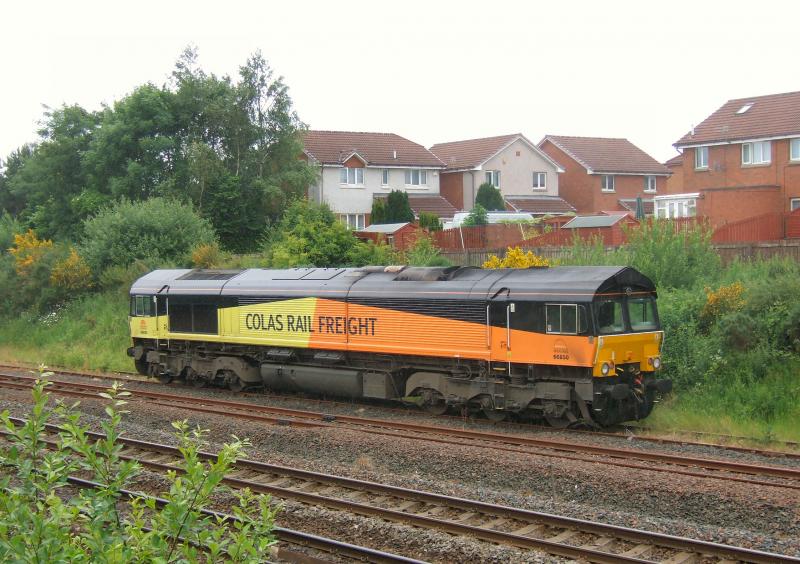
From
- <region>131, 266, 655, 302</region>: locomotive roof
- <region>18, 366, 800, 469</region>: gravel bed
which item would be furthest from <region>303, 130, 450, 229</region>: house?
<region>18, 366, 800, 469</region>: gravel bed

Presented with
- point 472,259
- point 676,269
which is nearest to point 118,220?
point 472,259

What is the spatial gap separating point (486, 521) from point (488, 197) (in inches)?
1647

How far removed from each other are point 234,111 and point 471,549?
3714 centimetres

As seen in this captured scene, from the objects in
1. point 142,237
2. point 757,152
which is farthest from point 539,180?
point 142,237

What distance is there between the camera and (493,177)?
56.4 m

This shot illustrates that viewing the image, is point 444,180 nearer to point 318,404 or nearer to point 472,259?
point 472,259

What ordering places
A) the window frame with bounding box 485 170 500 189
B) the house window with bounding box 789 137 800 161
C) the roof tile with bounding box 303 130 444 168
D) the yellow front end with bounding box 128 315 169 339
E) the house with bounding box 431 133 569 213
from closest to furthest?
the yellow front end with bounding box 128 315 169 339 → the house window with bounding box 789 137 800 161 → the roof tile with bounding box 303 130 444 168 → the house with bounding box 431 133 569 213 → the window frame with bounding box 485 170 500 189

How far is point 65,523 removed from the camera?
5.99 metres

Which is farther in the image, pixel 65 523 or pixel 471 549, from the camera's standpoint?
pixel 471 549

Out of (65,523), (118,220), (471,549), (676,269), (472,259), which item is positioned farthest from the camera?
(118,220)

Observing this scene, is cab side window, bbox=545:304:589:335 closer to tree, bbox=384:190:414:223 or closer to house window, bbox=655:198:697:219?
house window, bbox=655:198:697:219

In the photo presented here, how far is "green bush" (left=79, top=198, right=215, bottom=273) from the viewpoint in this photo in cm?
3438

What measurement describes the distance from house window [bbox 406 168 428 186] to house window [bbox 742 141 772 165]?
20350mm

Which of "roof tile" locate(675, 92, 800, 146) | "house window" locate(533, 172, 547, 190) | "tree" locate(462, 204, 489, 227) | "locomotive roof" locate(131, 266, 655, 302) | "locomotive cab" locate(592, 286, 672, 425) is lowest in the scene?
"locomotive cab" locate(592, 286, 672, 425)
